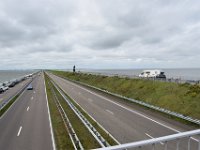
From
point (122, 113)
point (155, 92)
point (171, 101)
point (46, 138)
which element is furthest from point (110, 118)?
point (155, 92)

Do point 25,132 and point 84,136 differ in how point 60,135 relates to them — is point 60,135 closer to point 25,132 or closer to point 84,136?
point 84,136

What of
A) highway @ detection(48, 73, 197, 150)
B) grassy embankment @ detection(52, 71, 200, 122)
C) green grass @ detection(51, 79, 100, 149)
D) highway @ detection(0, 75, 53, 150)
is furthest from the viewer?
grassy embankment @ detection(52, 71, 200, 122)

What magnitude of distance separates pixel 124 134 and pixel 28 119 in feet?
39.0

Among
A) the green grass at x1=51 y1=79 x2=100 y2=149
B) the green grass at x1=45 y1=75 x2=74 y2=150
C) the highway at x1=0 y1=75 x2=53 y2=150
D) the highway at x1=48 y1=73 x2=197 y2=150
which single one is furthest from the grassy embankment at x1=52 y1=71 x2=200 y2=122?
the highway at x1=0 y1=75 x2=53 y2=150

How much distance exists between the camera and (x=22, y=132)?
1912cm

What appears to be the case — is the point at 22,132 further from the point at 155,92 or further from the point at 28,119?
the point at 155,92

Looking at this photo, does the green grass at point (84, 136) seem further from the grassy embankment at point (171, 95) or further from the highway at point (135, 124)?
the grassy embankment at point (171, 95)

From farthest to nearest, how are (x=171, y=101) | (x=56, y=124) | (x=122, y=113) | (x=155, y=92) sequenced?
(x=155, y=92) < (x=171, y=101) < (x=122, y=113) < (x=56, y=124)

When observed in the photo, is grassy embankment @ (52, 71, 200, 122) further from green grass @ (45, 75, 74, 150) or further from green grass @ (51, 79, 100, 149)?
green grass @ (45, 75, 74, 150)

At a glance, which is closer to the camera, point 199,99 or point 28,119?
point 28,119

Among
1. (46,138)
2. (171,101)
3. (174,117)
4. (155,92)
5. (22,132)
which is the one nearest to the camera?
(46,138)

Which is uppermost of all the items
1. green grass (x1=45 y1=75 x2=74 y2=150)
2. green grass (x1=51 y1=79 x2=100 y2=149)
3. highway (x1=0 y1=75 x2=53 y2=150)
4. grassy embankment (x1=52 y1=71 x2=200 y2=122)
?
grassy embankment (x1=52 y1=71 x2=200 y2=122)

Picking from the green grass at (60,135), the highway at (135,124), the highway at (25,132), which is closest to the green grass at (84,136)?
the green grass at (60,135)

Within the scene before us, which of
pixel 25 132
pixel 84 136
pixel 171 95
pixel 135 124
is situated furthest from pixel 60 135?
pixel 171 95
